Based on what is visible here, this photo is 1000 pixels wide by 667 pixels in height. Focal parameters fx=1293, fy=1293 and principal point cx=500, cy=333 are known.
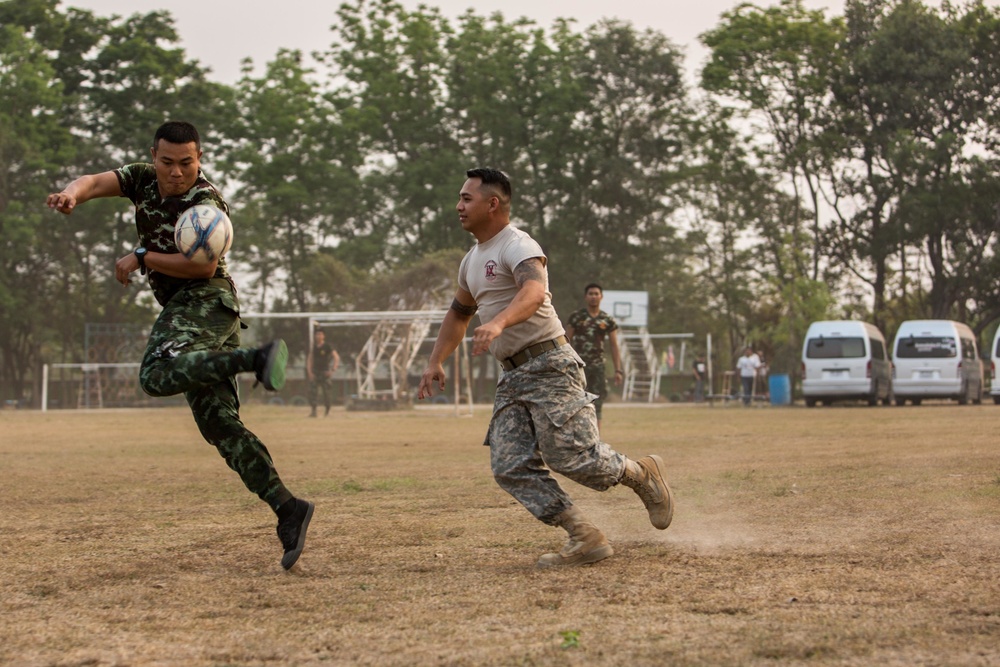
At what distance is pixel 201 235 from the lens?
5.60 meters

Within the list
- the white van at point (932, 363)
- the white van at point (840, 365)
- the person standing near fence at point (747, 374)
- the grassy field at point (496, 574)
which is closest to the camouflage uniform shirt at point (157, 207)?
the grassy field at point (496, 574)

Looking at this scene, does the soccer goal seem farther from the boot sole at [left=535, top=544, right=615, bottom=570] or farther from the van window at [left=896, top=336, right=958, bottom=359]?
the boot sole at [left=535, top=544, right=615, bottom=570]

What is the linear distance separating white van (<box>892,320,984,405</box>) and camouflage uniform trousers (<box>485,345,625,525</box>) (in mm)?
30194

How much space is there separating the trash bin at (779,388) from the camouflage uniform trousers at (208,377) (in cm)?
3420

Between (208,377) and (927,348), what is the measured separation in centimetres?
3169

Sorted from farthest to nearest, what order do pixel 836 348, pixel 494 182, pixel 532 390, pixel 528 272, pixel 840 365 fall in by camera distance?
pixel 836 348
pixel 840 365
pixel 494 182
pixel 532 390
pixel 528 272

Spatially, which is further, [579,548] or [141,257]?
[579,548]

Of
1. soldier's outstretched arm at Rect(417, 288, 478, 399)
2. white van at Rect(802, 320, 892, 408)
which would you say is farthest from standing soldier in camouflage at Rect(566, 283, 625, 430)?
white van at Rect(802, 320, 892, 408)

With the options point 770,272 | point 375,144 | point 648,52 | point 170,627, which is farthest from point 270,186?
point 170,627

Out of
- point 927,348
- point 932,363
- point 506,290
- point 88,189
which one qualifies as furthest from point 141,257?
point 927,348

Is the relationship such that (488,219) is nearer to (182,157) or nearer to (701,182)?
(182,157)

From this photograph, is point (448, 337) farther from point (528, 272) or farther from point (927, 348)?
point (927, 348)

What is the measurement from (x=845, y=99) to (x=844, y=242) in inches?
220

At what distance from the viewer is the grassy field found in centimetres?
409
